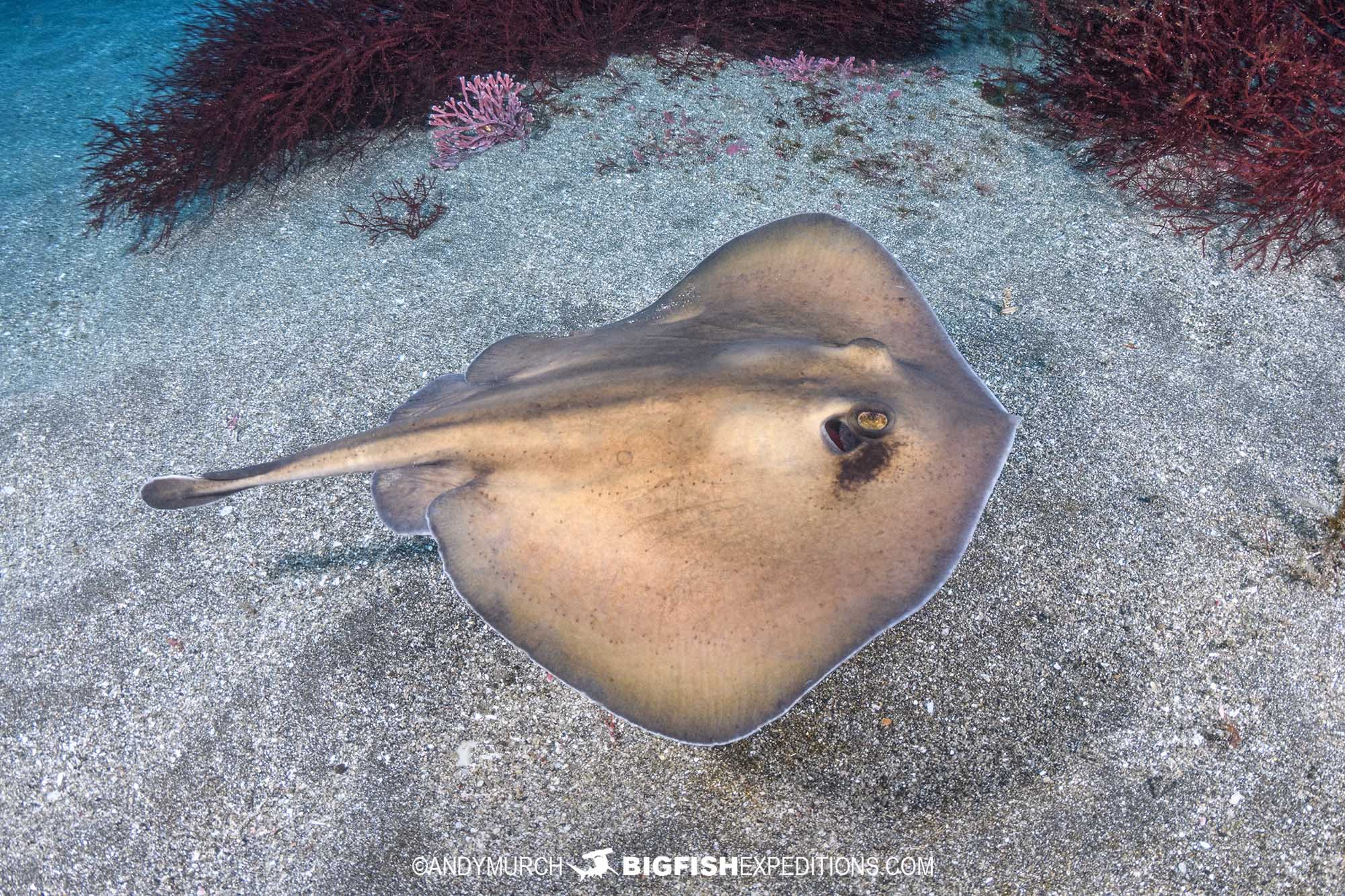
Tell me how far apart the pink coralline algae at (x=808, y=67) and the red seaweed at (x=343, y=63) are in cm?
40

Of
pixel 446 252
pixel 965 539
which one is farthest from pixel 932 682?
pixel 446 252

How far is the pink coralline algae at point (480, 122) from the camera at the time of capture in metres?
5.16

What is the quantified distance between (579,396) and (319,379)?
7.48 ft

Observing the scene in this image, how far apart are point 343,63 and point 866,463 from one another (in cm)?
571

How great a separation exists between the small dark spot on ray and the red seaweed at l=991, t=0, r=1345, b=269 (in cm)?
358

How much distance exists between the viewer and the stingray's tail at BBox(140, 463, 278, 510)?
2191mm

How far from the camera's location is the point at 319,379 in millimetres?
3748

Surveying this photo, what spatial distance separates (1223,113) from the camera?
4.44 meters

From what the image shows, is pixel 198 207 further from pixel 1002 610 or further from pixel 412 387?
pixel 1002 610

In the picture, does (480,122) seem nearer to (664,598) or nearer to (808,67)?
(808,67)

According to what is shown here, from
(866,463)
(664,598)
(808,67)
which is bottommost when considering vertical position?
(664,598)

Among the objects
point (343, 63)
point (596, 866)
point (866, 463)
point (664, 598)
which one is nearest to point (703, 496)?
point (664, 598)

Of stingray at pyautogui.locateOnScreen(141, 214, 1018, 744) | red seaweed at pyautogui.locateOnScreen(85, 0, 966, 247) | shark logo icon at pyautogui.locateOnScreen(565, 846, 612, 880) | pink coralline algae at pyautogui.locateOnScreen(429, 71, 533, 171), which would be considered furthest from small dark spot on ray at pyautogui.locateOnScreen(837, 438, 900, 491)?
red seaweed at pyautogui.locateOnScreen(85, 0, 966, 247)

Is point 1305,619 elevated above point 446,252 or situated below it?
below
